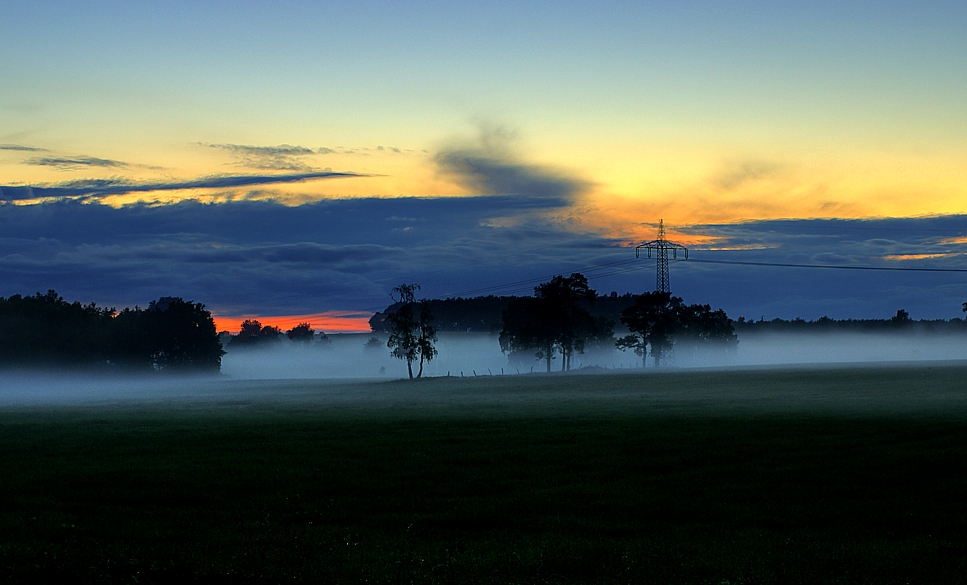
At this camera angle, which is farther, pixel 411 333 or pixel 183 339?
pixel 183 339

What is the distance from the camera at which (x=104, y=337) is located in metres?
178

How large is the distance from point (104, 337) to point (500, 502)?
172 m

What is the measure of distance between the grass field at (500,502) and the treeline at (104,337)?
135601mm

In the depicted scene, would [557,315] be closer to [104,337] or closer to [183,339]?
[183,339]

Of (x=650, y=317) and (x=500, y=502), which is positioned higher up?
(x=650, y=317)

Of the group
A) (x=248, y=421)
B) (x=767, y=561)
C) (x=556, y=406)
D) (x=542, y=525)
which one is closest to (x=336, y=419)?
(x=248, y=421)

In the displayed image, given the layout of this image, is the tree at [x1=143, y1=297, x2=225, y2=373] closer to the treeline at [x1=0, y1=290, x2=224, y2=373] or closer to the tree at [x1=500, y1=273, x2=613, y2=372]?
the treeline at [x1=0, y1=290, x2=224, y2=373]

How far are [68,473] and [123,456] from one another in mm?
5255

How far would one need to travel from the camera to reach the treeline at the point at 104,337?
169375 mm

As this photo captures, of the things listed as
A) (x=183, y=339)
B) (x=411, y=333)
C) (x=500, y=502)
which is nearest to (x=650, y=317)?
(x=411, y=333)

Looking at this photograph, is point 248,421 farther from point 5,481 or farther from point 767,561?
point 767,561

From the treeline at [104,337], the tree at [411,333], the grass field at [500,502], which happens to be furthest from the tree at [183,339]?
the grass field at [500,502]

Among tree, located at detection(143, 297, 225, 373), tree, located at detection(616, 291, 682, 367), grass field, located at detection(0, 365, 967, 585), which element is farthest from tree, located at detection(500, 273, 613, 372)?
grass field, located at detection(0, 365, 967, 585)

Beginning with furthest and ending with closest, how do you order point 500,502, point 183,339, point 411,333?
point 183,339
point 411,333
point 500,502
